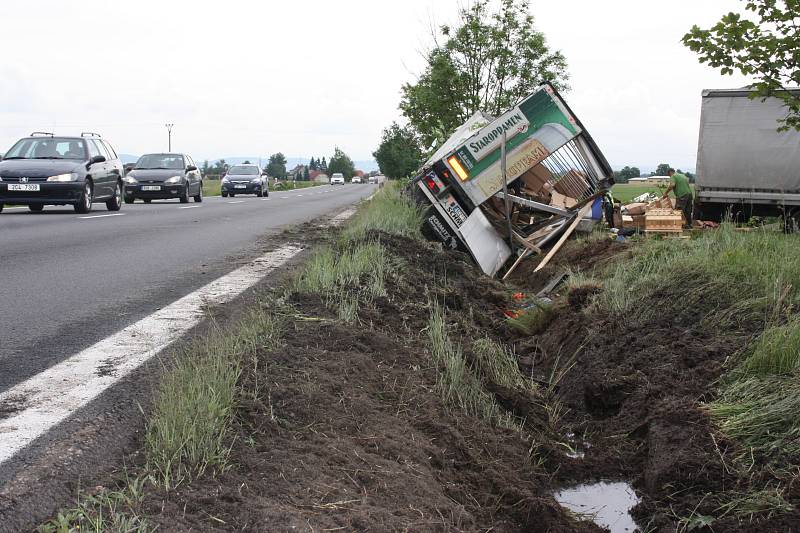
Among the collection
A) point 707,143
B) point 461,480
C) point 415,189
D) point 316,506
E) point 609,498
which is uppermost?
point 707,143

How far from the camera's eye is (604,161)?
40.9ft

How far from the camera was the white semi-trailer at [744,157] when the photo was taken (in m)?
17.7

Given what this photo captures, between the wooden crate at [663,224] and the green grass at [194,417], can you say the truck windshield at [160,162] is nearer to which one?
the wooden crate at [663,224]

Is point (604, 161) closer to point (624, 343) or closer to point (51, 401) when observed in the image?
point (624, 343)

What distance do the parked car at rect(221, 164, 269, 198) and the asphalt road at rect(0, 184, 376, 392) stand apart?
22866mm

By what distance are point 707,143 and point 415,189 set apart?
9.15 meters

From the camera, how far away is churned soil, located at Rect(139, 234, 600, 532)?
2580 mm

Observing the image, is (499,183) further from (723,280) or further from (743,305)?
(743,305)

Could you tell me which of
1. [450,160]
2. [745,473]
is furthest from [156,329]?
[450,160]

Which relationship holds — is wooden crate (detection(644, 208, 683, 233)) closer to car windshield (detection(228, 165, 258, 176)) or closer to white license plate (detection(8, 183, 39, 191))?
white license plate (detection(8, 183, 39, 191))

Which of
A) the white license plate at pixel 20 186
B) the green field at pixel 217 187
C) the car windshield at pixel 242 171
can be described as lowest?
the green field at pixel 217 187

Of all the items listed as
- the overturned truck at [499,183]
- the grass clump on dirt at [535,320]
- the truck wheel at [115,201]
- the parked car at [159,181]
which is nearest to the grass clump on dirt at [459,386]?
the grass clump on dirt at [535,320]

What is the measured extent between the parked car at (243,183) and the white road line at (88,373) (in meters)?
32.2

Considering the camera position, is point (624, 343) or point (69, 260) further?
point (69, 260)
